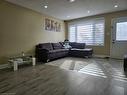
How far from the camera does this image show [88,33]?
22.1ft

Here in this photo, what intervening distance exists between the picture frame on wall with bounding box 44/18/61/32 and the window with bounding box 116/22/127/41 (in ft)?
11.6

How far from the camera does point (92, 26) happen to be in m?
6.52

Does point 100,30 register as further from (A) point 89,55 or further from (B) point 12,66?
(B) point 12,66

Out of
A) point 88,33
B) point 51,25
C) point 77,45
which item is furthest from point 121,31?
point 51,25

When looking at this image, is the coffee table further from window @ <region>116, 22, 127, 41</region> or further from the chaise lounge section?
window @ <region>116, 22, 127, 41</region>

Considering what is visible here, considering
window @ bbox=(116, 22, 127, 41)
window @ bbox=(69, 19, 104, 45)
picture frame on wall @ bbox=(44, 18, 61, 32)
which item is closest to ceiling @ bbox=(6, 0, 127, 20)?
window @ bbox=(116, 22, 127, 41)

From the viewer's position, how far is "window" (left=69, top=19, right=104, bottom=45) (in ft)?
20.5

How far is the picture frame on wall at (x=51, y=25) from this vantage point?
602cm

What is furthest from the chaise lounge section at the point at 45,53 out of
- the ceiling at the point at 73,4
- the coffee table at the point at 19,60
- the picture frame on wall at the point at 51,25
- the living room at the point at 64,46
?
the ceiling at the point at 73,4

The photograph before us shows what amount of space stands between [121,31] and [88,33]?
1898 mm

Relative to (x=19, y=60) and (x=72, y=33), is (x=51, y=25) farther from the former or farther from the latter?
(x=19, y=60)

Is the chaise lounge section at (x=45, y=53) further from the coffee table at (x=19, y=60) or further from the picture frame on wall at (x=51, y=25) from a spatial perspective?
the picture frame on wall at (x=51, y=25)

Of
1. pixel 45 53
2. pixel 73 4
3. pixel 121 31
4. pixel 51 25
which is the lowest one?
pixel 45 53

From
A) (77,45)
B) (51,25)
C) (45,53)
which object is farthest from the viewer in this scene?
(77,45)
